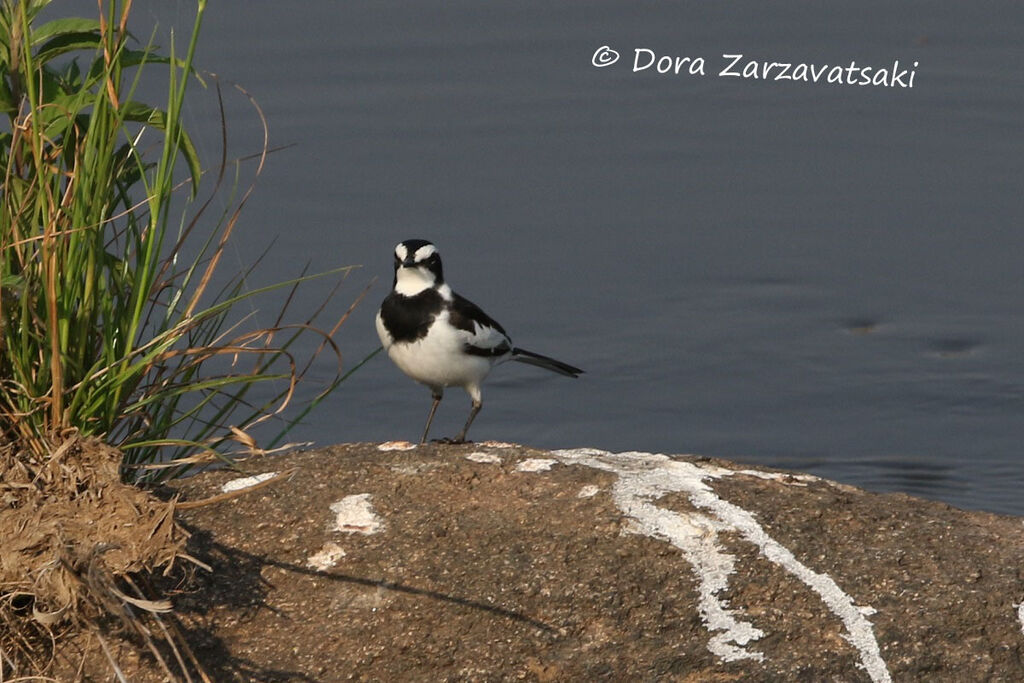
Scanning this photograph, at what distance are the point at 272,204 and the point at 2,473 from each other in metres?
5.18

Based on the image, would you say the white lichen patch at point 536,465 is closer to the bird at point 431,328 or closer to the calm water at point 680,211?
the bird at point 431,328

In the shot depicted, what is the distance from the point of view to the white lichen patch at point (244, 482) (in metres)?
4.16

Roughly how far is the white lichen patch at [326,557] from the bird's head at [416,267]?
2356 mm

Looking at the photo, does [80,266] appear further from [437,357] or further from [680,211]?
[680,211]

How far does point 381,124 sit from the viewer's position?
381 inches

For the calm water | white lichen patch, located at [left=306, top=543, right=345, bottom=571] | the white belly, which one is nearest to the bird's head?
the white belly

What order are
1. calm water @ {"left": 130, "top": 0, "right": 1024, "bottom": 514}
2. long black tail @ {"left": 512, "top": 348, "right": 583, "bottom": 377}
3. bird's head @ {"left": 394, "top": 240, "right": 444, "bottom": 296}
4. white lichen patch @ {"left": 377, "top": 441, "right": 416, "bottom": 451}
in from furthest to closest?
calm water @ {"left": 130, "top": 0, "right": 1024, "bottom": 514}
long black tail @ {"left": 512, "top": 348, "right": 583, "bottom": 377}
bird's head @ {"left": 394, "top": 240, "right": 444, "bottom": 296}
white lichen patch @ {"left": 377, "top": 441, "right": 416, "bottom": 451}

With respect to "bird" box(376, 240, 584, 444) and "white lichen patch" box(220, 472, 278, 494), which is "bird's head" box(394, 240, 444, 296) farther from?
"white lichen patch" box(220, 472, 278, 494)

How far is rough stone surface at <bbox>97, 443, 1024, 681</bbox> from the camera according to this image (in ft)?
12.1

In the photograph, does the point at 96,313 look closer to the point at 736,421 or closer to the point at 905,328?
the point at 736,421

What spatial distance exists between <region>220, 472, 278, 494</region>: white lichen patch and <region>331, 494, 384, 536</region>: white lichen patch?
27cm

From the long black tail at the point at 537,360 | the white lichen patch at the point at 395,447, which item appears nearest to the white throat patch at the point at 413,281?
the long black tail at the point at 537,360

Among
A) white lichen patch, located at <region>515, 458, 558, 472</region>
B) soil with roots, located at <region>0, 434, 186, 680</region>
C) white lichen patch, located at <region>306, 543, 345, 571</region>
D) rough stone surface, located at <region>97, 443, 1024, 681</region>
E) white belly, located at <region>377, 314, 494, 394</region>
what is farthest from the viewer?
white belly, located at <region>377, 314, 494, 394</region>

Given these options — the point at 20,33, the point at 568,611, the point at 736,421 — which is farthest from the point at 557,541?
the point at 736,421
